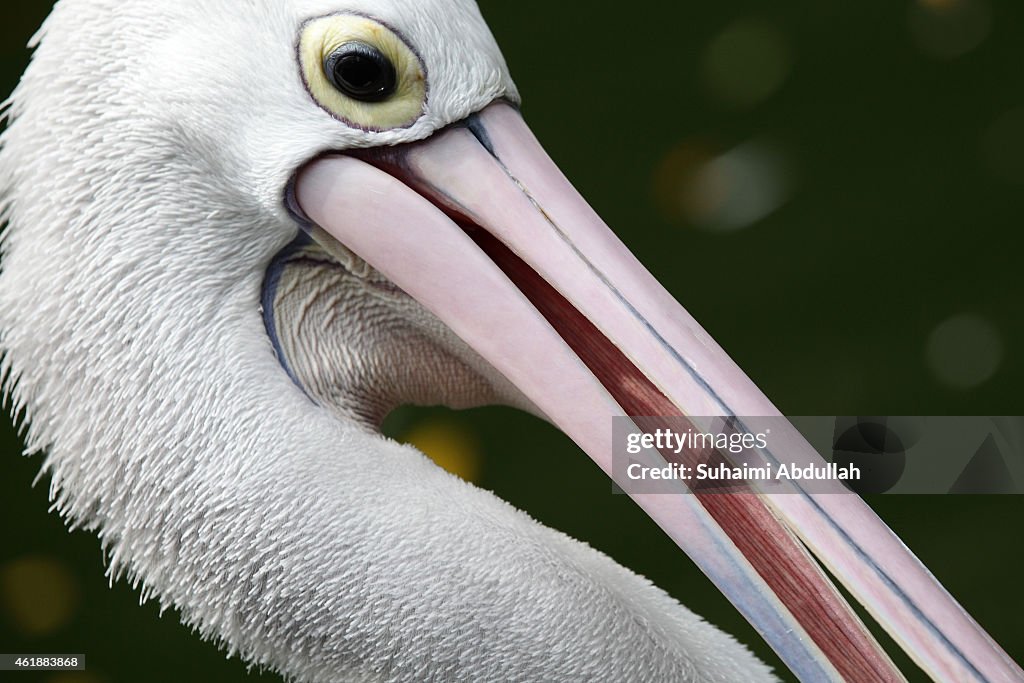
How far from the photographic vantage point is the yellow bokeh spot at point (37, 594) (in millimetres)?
2293

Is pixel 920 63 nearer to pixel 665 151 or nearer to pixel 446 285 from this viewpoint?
pixel 665 151

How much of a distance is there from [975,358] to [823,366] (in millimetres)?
335

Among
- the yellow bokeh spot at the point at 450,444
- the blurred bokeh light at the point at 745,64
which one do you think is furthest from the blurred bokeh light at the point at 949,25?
the yellow bokeh spot at the point at 450,444

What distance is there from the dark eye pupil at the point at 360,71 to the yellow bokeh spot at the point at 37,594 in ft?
5.94

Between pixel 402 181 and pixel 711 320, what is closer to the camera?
pixel 402 181

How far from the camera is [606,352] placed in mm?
893

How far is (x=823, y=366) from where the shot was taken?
7.81 ft

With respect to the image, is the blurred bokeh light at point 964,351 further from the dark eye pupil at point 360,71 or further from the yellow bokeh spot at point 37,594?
the yellow bokeh spot at point 37,594

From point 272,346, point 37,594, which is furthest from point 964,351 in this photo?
point 37,594

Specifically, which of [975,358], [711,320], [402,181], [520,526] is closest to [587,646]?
[520,526]

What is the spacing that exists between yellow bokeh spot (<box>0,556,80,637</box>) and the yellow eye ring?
1.80 metres

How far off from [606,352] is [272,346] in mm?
Answer: 285

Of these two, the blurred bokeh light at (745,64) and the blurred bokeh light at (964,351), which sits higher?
the blurred bokeh light at (745,64)

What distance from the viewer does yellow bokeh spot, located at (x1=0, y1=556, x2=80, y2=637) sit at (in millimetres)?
2293
